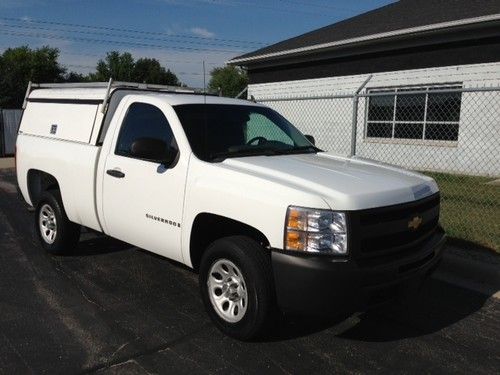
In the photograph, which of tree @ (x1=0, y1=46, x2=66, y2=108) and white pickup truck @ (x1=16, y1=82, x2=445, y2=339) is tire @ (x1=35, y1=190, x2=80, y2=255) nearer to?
white pickup truck @ (x1=16, y1=82, x2=445, y2=339)

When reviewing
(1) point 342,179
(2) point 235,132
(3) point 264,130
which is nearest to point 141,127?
(2) point 235,132

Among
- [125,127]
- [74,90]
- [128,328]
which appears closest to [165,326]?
[128,328]

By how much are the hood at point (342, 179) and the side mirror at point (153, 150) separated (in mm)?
531

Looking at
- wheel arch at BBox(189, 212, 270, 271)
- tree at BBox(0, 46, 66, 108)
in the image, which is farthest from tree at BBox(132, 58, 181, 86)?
wheel arch at BBox(189, 212, 270, 271)

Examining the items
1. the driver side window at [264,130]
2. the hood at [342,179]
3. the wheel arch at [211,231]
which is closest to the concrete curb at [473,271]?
the hood at [342,179]

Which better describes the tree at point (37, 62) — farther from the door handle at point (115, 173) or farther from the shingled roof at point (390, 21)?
the door handle at point (115, 173)

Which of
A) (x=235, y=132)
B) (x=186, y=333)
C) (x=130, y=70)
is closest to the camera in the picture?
(x=186, y=333)

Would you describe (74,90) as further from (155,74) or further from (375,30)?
(155,74)

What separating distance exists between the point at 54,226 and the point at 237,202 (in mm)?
3085

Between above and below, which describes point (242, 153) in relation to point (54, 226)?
above

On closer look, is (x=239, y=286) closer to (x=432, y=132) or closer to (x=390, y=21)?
(x=432, y=132)

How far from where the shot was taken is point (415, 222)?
3752mm

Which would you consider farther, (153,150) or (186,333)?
(153,150)

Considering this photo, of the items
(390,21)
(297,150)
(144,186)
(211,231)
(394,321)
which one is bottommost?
(394,321)
